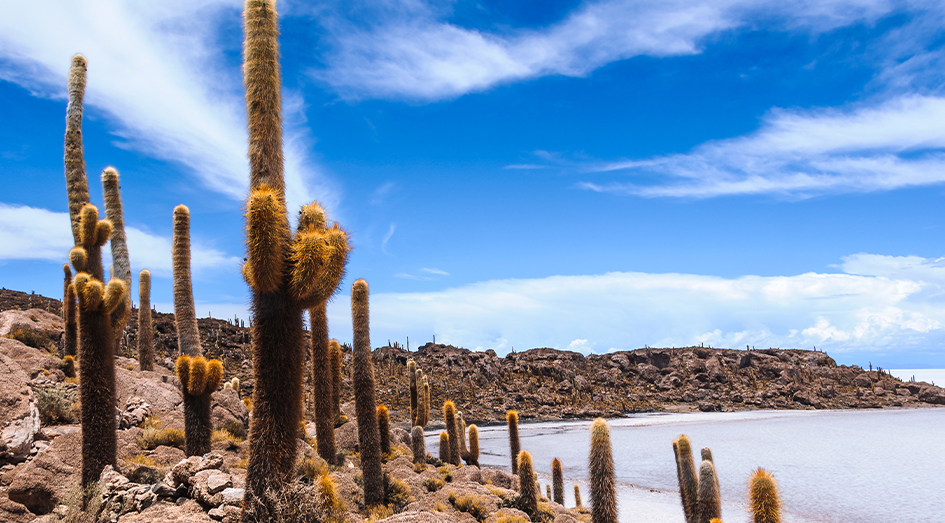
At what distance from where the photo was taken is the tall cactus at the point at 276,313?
7.53 m

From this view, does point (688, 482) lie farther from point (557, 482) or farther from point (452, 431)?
point (452, 431)

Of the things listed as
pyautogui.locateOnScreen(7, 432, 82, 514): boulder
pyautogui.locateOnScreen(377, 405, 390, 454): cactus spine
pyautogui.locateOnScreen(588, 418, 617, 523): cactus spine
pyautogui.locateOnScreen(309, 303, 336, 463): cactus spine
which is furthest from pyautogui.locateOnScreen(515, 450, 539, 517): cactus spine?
pyautogui.locateOnScreen(7, 432, 82, 514): boulder

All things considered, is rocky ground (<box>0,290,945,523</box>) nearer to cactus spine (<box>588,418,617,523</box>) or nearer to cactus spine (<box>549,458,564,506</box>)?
cactus spine (<box>549,458,564,506</box>)

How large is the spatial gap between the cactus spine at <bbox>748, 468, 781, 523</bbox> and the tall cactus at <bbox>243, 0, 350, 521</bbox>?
735cm

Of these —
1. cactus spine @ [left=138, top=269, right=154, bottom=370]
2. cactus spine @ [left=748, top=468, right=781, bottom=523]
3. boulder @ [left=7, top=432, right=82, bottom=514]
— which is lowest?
cactus spine @ [left=748, top=468, right=781, bottom=523]

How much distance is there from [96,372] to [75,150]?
736 cm

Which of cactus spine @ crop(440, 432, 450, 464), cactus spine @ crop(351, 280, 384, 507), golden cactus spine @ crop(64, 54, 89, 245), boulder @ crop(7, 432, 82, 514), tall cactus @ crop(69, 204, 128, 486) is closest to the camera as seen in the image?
boulder @ crop(7, 432, 82, 514)

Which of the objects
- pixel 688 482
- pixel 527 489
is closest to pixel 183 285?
pixel 527 489

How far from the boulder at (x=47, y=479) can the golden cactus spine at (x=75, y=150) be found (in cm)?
511

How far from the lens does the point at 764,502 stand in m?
8.66

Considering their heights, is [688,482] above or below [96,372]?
below

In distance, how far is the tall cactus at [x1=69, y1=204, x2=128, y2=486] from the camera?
9516 mm

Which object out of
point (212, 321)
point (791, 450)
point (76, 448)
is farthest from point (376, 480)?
point (212, 321)

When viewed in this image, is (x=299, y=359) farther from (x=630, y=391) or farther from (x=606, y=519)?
(x=630, y=391)
